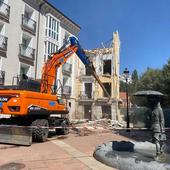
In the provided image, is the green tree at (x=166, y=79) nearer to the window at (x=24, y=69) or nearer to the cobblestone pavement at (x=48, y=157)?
the window at (x=24, y=69)

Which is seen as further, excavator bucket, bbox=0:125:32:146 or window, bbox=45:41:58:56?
window, bbox=45:41:58:56

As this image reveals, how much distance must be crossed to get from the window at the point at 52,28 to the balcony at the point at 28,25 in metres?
2.34

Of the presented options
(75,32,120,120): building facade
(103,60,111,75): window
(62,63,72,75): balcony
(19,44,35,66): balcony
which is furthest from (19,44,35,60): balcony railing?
(103,60,111,75): window

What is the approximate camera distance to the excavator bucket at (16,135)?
42.6 ft

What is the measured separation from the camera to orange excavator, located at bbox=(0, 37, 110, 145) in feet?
43.3

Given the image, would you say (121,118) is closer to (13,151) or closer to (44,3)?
(44,3)

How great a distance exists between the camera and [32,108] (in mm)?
13734

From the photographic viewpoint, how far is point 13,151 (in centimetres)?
1152

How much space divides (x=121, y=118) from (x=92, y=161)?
30880mm

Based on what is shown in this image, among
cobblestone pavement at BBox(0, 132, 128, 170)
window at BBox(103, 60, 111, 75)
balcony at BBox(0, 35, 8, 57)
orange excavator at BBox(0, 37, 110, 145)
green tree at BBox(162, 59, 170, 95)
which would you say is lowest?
cobblestone pavement at BBox(0, 132, 128, 170)

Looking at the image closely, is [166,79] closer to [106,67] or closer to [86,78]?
[106,67]

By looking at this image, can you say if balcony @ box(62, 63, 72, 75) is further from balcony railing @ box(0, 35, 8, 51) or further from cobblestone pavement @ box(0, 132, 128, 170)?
cobblestone pavement @ box(0, 132, 128, 170)

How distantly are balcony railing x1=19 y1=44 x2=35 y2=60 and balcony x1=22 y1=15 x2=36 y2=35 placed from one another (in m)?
1.68

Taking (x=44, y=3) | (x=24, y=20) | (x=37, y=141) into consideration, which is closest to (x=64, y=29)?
(x=44, y=3)
